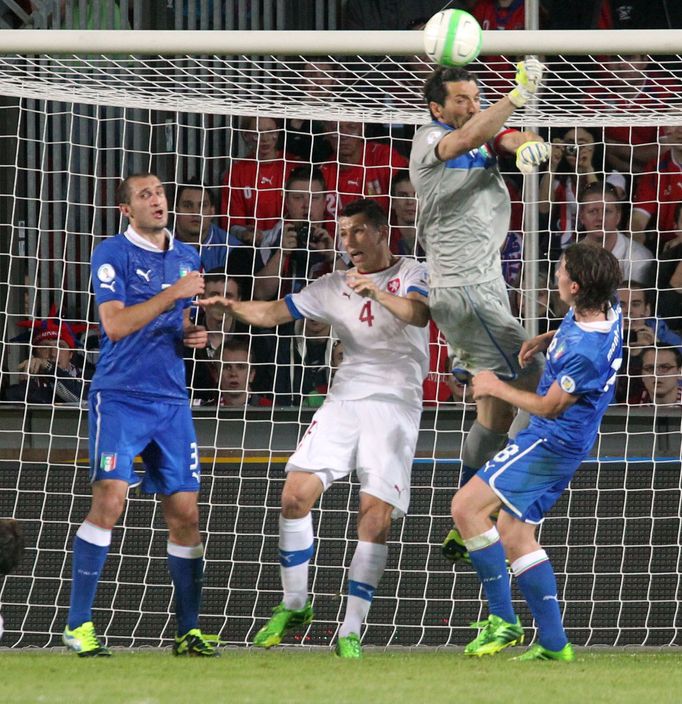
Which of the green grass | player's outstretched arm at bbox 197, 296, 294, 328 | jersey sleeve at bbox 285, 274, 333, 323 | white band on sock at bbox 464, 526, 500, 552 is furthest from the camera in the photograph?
jersey sleeve at bbox 285, 274, 333, 323

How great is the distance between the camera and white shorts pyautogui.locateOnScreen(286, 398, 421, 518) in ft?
19.4

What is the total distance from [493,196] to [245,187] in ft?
9.47

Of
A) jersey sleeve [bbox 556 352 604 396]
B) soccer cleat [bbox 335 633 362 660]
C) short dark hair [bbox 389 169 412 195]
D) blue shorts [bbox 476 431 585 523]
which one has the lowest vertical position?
soccer cleat [bbox 335 633 362 660]

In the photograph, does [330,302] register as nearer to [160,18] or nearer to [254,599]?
[254,599]

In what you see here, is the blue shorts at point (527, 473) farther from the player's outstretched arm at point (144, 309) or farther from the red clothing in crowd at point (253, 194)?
the red clothing in crowd at point (253, 194)

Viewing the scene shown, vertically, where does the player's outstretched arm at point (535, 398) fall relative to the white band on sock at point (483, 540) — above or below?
above

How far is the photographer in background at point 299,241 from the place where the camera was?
8352 millimetres

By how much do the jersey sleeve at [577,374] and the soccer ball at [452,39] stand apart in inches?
45.8

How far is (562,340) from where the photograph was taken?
533cm

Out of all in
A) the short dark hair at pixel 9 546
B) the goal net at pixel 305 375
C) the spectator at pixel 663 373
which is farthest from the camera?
the spectator at pixel 663 373

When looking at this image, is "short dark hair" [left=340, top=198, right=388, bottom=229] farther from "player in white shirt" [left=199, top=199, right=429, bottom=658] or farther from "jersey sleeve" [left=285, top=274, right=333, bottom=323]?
"jersey sleeve" [left=285, top=274, right=333, bottom=323]

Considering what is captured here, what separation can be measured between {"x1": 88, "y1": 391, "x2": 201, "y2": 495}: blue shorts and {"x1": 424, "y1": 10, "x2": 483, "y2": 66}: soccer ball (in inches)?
69.7

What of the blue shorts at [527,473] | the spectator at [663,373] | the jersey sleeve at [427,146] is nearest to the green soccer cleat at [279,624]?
the blue shorts at [527,473]

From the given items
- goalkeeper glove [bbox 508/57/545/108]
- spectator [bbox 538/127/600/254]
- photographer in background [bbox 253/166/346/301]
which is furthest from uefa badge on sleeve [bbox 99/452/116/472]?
spectator [bbox 538/127/600/254]
